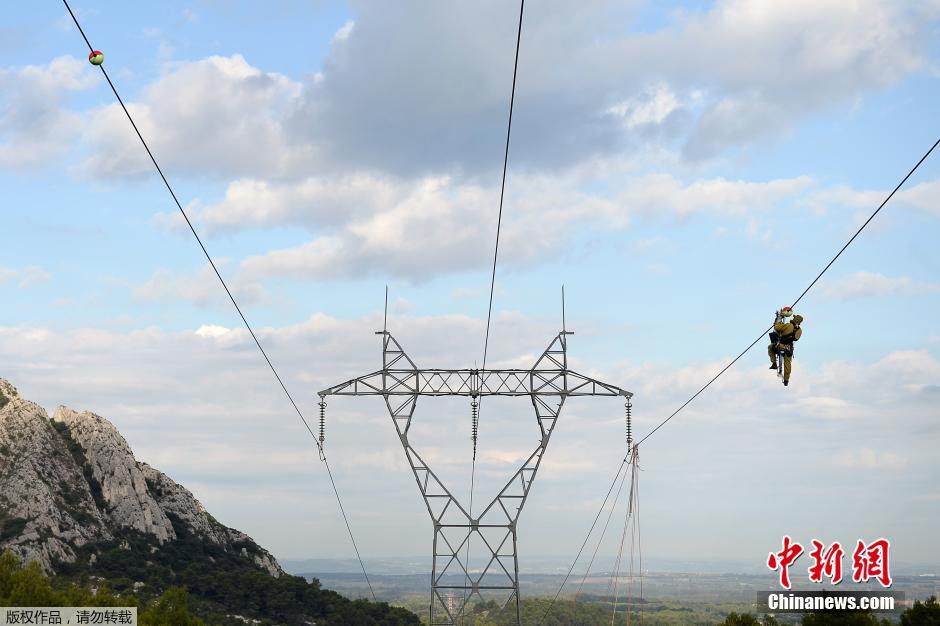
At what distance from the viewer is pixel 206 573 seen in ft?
587

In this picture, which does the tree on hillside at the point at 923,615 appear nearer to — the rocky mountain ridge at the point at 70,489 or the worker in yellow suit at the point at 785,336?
the worker in yellow suit at the point at 785,336

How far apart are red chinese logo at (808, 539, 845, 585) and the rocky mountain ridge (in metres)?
122

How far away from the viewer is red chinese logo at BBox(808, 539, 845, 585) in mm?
60875

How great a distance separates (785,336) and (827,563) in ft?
93.2

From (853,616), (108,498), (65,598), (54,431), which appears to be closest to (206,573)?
(108,498)

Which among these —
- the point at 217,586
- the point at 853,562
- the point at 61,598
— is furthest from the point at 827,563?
the point at 217,586

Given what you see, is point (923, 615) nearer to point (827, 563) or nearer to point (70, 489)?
point (827, 563)

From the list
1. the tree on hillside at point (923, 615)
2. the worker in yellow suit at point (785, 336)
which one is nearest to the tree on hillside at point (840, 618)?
the tree on hillside at point (923, 615)

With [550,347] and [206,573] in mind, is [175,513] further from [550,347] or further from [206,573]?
[550,347]

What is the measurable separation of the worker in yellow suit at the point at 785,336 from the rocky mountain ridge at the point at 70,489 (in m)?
138

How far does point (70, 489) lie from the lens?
17562 centimetres

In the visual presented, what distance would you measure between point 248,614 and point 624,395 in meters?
118

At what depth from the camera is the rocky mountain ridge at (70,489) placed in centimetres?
16038

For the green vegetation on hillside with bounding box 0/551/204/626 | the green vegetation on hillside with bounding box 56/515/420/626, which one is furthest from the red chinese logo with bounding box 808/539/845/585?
the green vegetation on hillside with bounding box 56/515/420/626
